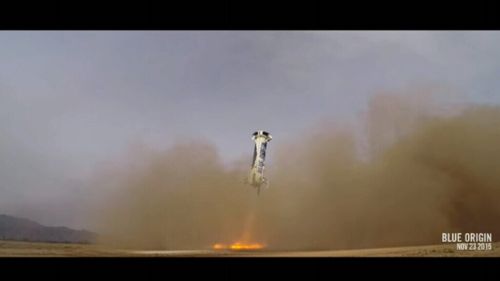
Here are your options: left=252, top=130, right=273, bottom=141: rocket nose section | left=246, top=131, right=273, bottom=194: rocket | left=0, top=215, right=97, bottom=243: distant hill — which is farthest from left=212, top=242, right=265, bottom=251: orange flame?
left=0, top=215, right=97, bottom=243: distant hill

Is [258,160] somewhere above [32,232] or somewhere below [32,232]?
above

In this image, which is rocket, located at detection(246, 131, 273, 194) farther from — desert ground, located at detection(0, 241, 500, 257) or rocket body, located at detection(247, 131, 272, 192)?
desert ground, located at detection(0, 241, 500, 257)

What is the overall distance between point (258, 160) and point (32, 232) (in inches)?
135

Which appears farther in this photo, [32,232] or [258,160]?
[258,160]

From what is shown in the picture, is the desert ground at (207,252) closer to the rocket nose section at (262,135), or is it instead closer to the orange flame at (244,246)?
the orange flame at (244,246)

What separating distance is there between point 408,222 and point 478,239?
1019 mm

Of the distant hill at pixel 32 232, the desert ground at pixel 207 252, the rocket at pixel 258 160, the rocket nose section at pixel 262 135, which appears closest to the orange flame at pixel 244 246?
the desert ground at pixel 207 252

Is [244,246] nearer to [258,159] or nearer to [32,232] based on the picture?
[258,159]

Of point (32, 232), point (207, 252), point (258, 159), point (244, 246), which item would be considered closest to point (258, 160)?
point (258, 159)

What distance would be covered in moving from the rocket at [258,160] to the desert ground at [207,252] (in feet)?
3.32

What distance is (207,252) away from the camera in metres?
11.2

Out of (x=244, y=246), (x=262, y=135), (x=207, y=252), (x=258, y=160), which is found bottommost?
(x=207, y=252)

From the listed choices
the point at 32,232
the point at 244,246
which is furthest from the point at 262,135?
the point at 32,232
